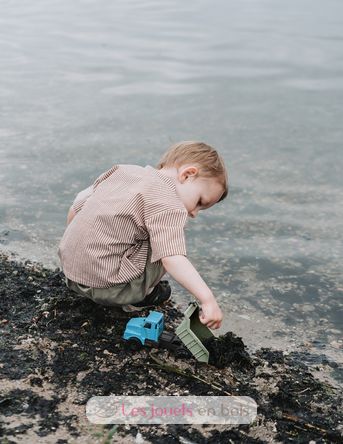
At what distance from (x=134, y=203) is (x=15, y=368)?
3.17ft

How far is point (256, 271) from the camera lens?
5039 millimetres

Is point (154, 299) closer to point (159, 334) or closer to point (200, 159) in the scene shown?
point (159, 334)

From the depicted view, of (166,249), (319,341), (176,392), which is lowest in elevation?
(319,341)

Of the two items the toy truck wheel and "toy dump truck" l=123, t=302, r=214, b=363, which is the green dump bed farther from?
the toy truck wheel

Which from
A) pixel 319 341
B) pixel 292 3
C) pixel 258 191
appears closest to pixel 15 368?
pixel 319 341

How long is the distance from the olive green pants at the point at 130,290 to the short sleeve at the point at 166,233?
0.82 feet

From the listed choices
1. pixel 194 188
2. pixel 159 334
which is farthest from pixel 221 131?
pixel 159 334

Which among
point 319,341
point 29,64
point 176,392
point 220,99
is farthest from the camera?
point 29,64

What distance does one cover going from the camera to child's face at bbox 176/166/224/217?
357cm

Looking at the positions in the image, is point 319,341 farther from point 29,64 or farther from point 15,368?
point 29,64

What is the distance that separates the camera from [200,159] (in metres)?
3.61

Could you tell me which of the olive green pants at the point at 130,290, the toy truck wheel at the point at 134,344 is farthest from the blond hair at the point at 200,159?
the toy truck wheel at the point at 134,344

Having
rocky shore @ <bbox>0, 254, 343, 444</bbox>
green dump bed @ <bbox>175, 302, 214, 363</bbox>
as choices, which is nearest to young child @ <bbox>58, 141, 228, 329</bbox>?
green dump bed @ <bbox>175, 302, 214, 363</bbox>

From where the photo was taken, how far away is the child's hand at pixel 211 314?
10.4ft
